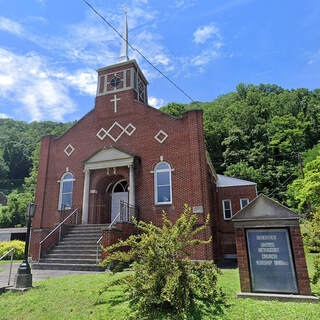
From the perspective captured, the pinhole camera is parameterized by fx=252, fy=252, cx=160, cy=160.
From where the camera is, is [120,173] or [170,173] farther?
[120,173]

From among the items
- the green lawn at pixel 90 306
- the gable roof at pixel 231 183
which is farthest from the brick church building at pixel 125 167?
the green lawn at pixel 90 306

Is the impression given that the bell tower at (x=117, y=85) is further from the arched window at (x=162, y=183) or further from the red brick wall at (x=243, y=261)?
the red brick wall at (x=243, y=261)

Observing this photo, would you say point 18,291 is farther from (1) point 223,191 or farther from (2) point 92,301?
(1) point 223,191

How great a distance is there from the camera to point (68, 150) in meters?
16.5

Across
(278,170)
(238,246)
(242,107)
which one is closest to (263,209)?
(238,246)

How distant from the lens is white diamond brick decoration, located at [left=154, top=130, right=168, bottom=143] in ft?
46.6

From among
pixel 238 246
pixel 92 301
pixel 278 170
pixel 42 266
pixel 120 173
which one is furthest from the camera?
pixel 278 170

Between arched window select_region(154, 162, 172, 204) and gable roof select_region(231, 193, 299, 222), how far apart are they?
7.20 m

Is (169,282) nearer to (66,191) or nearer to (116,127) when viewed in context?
(116,127)

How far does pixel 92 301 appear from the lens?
18.9ft

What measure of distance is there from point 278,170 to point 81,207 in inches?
1076

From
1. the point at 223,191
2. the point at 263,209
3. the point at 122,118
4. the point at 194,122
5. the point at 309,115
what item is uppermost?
the point at 309,115

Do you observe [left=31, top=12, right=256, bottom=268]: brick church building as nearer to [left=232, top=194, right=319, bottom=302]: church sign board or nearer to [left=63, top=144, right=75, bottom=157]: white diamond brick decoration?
[left=63, top=144, right=75, bottom=157]: white diamond brick decoration

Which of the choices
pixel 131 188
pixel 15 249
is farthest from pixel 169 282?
pixel 15 249
